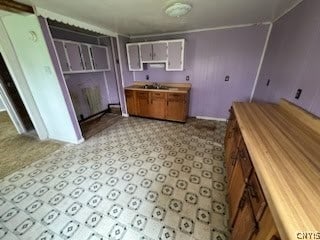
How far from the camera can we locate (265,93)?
255 centimetres

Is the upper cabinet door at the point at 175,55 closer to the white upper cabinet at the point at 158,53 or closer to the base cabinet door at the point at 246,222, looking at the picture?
the white upper cabinet at the point at 158,53

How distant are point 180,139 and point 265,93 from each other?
1771 mm

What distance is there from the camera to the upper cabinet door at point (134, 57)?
12.1 ft

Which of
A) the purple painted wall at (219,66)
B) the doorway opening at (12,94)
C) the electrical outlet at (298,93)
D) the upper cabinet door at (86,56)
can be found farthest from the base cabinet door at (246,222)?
the doorway opening at (12,94)

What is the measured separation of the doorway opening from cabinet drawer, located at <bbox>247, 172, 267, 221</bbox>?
4.29m

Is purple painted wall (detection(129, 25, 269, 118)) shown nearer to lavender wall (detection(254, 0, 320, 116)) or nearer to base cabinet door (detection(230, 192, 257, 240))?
lavender wall (detection(254, 0, 320, 116))

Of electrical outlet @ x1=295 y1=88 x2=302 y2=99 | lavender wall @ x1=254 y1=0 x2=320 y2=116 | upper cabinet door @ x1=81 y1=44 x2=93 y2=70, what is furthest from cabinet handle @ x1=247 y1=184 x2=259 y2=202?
upper cabinet door @ x1=81 y1=44 x2=93 y2=70

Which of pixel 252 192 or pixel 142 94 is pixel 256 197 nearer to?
pixel 252 192

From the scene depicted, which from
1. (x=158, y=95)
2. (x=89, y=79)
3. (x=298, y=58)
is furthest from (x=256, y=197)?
(x=89, y=79)

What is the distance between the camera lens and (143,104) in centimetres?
385

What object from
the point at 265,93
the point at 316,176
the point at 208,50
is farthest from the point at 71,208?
the point at 208,50

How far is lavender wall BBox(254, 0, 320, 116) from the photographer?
1.38 m

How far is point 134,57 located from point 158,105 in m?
1.46

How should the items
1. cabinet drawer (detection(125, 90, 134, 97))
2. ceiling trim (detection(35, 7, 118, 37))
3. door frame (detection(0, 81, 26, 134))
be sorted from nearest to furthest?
1. ceiling trim (detection(35, 7, 118, 37))
2. door frame (detection(0, 81, 26, 134))
3. cabinet drawer (detection(125, 90, 134, 97))
